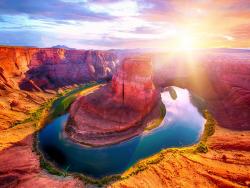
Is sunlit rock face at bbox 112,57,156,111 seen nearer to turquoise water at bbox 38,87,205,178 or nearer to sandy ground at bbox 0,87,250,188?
turquoise water at bbox 38,87,205,178

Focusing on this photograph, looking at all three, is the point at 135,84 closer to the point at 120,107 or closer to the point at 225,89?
the point at 120,107

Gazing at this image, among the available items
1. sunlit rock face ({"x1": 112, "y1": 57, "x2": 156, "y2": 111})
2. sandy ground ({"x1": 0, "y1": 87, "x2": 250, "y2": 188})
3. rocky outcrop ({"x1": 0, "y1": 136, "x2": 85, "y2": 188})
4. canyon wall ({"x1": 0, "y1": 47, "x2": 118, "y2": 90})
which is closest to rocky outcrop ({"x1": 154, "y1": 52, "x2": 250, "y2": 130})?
sandy ground ({"x1": 0, "y1": 87, "x2": 250, "y2": 188})

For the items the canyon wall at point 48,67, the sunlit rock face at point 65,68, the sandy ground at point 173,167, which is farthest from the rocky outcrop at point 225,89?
the canyon wall at point 48,67

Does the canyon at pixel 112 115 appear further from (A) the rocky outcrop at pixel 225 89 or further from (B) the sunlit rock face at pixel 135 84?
(B) the sunlit rock face at pixel 135 84

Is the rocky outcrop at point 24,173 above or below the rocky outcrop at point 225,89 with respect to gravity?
below

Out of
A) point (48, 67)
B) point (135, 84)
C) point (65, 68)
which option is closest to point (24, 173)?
point (135, 84)

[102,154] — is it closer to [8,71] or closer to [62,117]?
[62,117]
